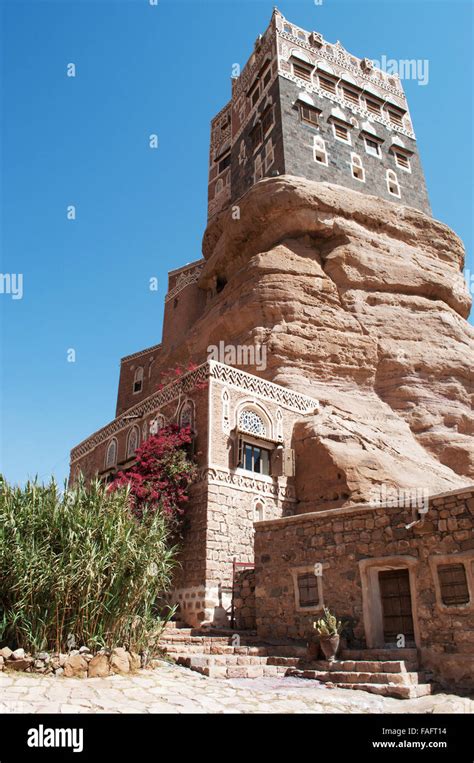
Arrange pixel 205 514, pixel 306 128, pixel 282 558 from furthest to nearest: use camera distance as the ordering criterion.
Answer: pixel 306 128 → pixel 205 514 → pixel 282 558

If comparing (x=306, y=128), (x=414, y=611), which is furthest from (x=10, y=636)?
(x=306, y=128)

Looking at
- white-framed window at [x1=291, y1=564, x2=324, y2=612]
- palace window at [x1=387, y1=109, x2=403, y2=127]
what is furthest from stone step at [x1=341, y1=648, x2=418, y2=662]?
palace window at [x1=387, y1=109, x2=403, y2=127]

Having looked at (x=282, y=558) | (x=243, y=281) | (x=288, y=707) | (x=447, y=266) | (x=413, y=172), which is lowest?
(x=288, y=707)

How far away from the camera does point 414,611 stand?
31.2 ft

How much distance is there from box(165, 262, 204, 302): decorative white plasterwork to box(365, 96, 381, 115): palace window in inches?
506

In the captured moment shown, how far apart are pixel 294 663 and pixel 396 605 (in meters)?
2.03

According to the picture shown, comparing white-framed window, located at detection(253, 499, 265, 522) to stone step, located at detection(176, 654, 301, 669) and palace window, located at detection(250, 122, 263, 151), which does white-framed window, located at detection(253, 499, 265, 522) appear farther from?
palace window, located at detection(250, 122, 263, 151)

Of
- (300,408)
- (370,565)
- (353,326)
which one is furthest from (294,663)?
(353,326)

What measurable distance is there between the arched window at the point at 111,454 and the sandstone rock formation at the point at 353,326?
5758mm

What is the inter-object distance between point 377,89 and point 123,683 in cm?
3508

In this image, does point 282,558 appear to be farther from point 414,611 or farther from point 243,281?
point 243,281

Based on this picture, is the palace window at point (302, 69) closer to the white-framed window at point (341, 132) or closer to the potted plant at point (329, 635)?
the white-framed window at point (341, 132)

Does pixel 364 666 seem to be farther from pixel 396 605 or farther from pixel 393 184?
pixel 393 184

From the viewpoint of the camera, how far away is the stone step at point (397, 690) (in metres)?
8.25
